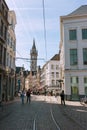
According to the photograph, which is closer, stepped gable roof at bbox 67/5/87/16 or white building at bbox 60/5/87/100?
white building at bbox 60/5/87/100

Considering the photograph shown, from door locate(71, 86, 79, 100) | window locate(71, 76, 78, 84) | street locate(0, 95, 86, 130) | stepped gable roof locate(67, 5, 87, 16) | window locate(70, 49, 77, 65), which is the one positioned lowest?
street locate(0, 95, 86, 130)

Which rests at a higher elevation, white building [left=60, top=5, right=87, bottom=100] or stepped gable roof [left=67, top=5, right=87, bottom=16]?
stepped gable roof [left=67, top=5, right=87, bottom=16]

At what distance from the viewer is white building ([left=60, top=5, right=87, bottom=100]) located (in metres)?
40.0

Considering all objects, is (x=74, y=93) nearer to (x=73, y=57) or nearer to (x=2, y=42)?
(x=73, y=57)

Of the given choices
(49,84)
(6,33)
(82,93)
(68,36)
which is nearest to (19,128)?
(6,33)

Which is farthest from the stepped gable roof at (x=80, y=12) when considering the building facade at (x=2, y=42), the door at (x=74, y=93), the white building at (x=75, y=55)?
the building facade at (x=2, y=42)

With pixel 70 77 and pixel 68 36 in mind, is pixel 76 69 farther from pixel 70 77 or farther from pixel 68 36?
pixel 68 36

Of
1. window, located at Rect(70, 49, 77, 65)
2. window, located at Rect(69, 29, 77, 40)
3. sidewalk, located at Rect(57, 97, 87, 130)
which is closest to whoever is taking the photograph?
sidewalk, located at Rect(57, 97, 87, 130)

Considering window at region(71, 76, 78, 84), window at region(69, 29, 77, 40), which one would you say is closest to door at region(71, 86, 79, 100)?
window at region(71, 76, 78, 84)

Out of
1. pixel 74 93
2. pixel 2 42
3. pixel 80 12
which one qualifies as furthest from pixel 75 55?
pixel 2 42

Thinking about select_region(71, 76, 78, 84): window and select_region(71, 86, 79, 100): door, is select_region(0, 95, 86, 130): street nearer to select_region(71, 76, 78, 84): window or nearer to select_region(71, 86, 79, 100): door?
select_region(71, 86, 79, 100): door

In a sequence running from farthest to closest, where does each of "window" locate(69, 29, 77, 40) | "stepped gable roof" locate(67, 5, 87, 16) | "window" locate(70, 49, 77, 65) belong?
1. "stepped gable roof" locate(67, 5, 87, 16)
2. "window" locate(69, 29, 77, 40)
3. "window" locate(70, 49, 77, 65)

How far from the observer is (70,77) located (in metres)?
40.5

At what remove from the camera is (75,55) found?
40.9m
